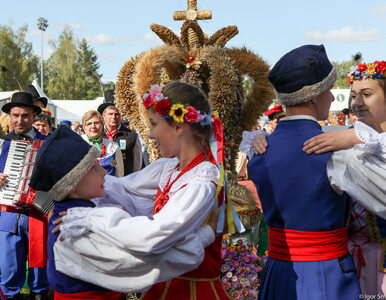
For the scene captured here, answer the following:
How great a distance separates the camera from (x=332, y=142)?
6.88ft

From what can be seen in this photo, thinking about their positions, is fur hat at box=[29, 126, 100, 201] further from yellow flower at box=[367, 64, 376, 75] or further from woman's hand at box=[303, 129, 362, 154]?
yellow flower at box=[367, 64, 376, 75]

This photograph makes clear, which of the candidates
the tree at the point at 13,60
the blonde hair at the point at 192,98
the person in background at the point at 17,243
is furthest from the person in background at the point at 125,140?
the tree at the point at 13,60

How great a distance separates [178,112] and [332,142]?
2.42 ft

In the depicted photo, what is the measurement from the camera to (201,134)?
231 centimetres

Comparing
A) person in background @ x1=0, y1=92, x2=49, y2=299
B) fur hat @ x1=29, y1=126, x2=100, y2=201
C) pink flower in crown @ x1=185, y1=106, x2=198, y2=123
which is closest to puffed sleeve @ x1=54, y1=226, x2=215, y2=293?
fur hat @ x1=29, y1=126, x2=100, y2=201

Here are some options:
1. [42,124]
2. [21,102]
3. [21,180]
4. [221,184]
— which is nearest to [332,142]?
[221,184]

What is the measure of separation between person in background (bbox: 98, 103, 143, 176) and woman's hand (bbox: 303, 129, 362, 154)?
505 cm

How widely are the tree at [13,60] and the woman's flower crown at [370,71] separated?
40624mm

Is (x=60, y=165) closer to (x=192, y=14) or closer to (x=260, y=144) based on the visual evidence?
(x=260, y=144)

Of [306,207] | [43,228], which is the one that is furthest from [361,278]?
[43,228]

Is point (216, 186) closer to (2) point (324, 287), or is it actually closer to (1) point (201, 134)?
(1) point (201, 134)

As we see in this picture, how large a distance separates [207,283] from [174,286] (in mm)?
161

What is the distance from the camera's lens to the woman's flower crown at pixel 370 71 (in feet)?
9.52

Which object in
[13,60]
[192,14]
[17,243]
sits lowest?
[17,243]
